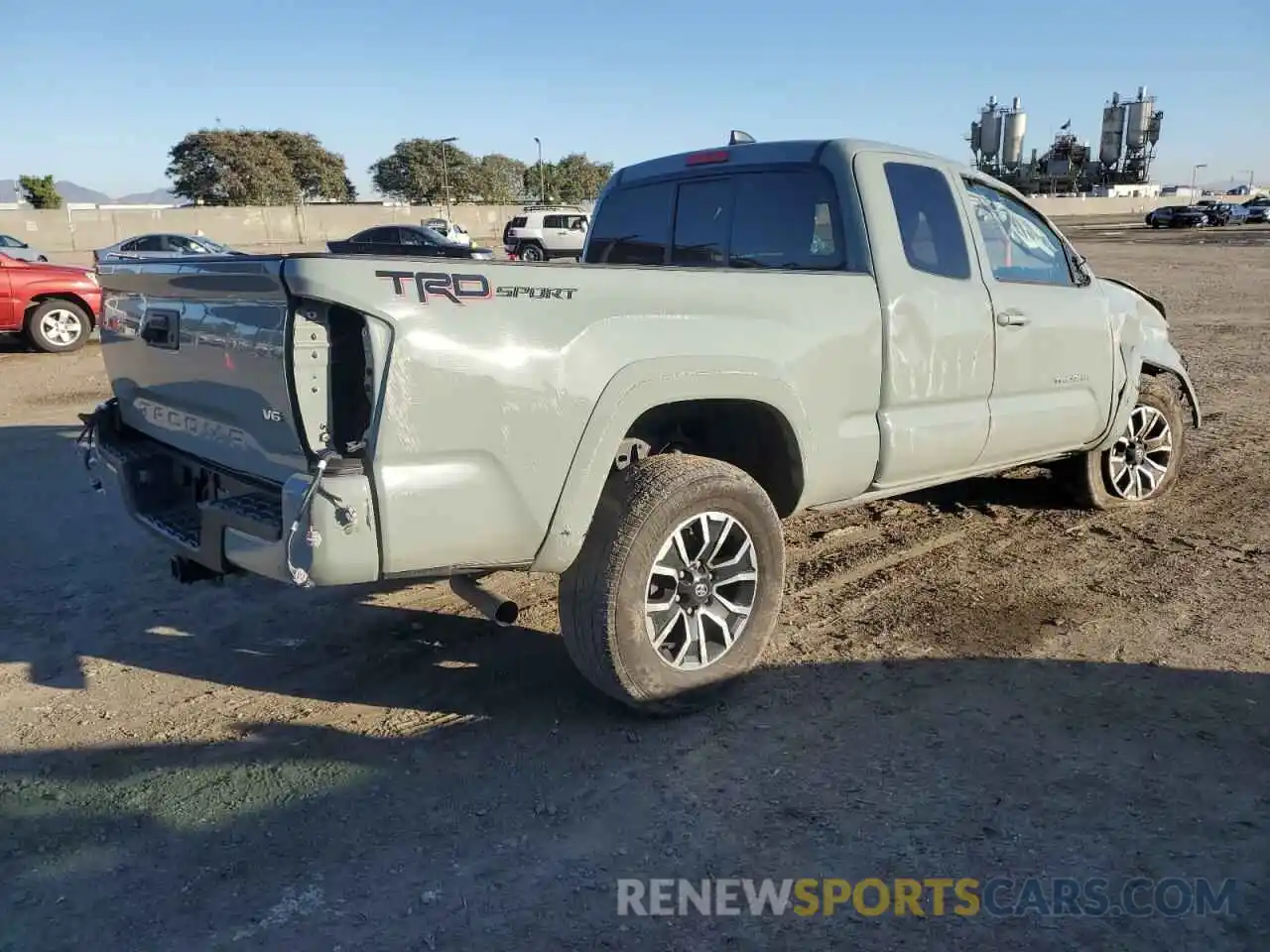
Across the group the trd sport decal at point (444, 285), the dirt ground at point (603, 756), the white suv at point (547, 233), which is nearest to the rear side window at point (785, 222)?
the dirt ground at point (603, 756)

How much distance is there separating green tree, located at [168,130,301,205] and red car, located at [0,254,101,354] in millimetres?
66665

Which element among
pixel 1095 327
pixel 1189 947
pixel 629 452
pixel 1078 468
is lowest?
pixel 1189 947

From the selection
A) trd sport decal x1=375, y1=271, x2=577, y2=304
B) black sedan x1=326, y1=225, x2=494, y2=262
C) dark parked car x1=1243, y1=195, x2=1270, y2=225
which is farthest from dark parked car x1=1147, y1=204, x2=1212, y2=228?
trd sport decal x1=375, y1=271, x2=577, y2=304

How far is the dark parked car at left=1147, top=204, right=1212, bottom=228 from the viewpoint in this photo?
5588cm

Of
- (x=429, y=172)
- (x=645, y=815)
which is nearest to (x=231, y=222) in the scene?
(x=429, y=172)

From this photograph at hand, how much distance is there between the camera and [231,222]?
54.1m

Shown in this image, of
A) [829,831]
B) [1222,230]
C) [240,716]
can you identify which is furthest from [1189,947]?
[1222,230]

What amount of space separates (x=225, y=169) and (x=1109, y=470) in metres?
79.5

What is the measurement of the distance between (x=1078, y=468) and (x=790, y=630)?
8.47 ft

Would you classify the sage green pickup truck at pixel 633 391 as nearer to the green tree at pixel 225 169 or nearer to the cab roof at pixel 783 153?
the cab roof at pixel 783 153

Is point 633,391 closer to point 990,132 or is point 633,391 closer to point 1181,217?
point 1181,217

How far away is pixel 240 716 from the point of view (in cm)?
373

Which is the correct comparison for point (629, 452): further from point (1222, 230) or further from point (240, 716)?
point (1222, 230)

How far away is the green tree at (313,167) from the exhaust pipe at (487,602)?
275 feet
